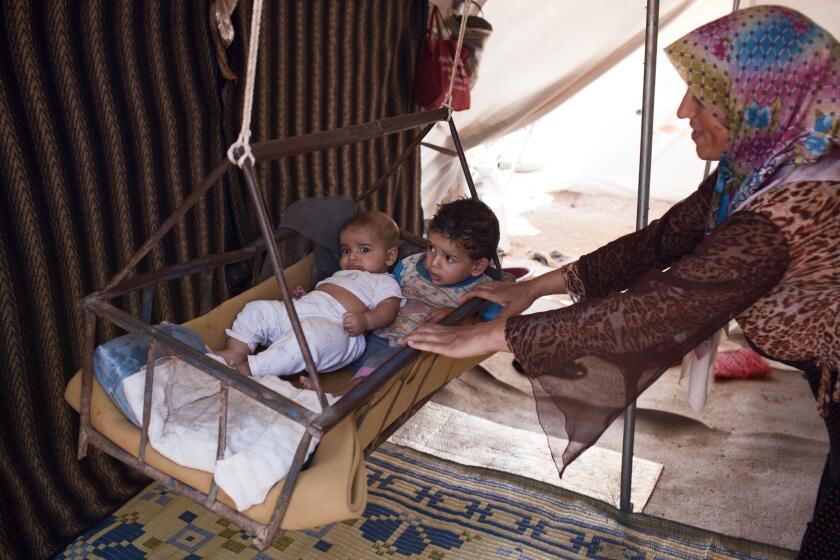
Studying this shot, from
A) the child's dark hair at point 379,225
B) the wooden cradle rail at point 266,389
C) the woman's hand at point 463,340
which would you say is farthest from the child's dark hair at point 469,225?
the woman's hand at point 463,340

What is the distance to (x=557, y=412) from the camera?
146 centimetres

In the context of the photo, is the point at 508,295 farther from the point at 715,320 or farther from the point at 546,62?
the point at 546,62

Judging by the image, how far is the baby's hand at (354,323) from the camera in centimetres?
198

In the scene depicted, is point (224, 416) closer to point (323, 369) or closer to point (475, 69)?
point (323, 369)

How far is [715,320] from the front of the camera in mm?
1353

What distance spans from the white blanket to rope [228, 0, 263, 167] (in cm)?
52

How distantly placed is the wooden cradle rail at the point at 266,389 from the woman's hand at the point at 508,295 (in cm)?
5

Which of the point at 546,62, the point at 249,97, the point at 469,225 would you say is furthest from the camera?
the point at 546,62

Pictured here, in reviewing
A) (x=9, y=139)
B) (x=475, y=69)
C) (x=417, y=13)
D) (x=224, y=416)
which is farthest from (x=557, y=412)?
(x=417, y=13)

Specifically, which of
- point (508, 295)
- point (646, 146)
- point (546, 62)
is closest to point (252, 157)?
point (508, 295)

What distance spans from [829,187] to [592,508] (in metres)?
1.50

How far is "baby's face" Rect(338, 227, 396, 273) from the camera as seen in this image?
2.25m

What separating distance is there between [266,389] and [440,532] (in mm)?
1277

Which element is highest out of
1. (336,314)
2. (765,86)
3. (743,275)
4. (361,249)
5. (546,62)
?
(765,86)
